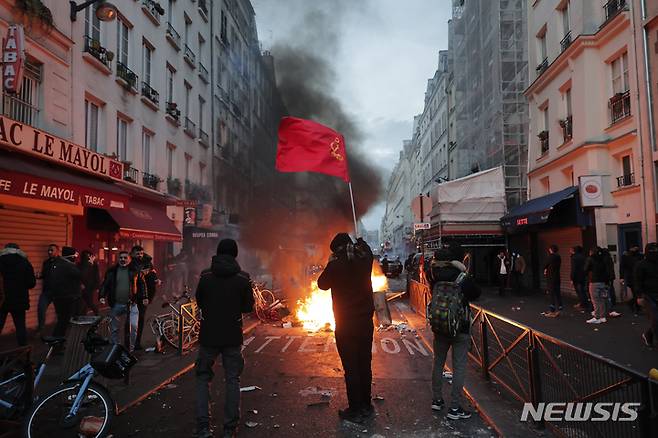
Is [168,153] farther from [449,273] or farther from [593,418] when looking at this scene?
[593,418]

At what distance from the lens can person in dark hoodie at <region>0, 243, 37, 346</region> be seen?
6.20 meters

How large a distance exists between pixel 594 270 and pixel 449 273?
6281mm

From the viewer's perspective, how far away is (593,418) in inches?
134

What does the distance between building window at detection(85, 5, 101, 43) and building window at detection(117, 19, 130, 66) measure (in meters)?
0.95

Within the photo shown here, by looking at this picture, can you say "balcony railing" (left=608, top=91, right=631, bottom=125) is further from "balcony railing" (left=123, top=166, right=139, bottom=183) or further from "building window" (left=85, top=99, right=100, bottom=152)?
"building window" (left=85, top=99, right=100, bottom=152)

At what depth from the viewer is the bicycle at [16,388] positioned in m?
3.72

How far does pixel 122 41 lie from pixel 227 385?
41.0 ft

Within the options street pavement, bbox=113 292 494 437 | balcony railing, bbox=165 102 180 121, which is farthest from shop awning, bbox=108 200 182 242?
street pavement, bbox=113 292 494 437

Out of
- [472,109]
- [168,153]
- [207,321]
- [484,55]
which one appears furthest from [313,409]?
[472,109]

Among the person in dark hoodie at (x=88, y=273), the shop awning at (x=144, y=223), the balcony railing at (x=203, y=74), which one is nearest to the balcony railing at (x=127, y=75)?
the shop awning at (x=144, y=223)

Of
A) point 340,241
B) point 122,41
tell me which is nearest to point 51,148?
point 122,41

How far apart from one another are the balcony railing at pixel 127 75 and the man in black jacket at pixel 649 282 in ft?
41.6

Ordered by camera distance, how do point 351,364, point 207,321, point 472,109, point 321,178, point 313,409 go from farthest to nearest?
point 321,178
point 472,109
point 313,409
point 351,364
point 207,321

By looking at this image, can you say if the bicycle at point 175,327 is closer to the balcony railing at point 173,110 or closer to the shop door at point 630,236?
the balcony railing at point 173,110
